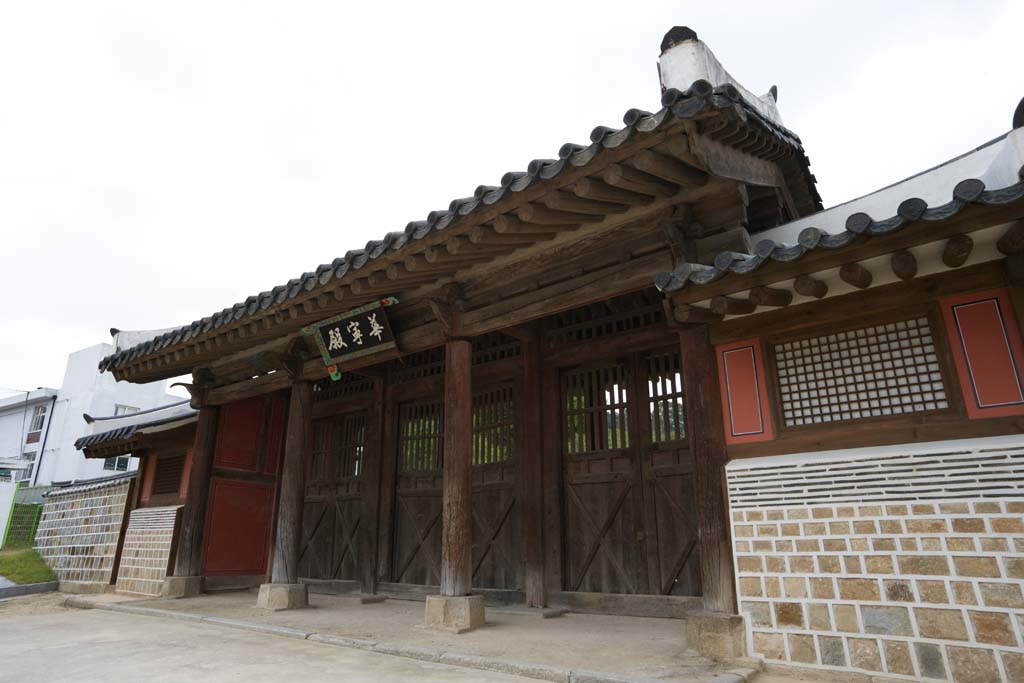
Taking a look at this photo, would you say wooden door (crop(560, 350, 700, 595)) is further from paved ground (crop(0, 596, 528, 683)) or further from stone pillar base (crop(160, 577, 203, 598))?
stone pillar base (crop(160, 577, 203, 598))

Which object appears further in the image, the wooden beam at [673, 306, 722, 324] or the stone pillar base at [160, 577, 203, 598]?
the stone pillar base at [160, 577, 203, 598]

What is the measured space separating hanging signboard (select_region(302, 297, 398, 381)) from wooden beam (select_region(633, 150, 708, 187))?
3.57m

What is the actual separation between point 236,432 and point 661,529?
7553 mm

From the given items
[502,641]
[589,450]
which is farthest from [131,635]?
[589,450]

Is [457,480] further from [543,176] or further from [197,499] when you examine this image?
[197,499]

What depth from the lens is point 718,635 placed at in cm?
415

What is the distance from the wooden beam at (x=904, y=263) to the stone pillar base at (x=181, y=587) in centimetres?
986

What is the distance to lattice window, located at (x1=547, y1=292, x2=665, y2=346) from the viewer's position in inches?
279

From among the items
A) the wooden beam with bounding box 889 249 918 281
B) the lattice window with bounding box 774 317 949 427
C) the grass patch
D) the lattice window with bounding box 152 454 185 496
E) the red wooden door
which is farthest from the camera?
the grass patch

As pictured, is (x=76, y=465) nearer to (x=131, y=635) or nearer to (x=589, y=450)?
(x=131, y=635)

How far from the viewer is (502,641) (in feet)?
16.6

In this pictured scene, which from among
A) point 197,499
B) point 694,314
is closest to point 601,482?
point 694,314

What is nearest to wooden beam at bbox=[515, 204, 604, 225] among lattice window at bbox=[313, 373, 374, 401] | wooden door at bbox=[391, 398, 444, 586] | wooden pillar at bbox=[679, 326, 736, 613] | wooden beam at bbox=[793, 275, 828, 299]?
wooden pillar at bbox=[679, 326, 736, 613]

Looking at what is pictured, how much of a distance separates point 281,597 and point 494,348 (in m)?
4.17
